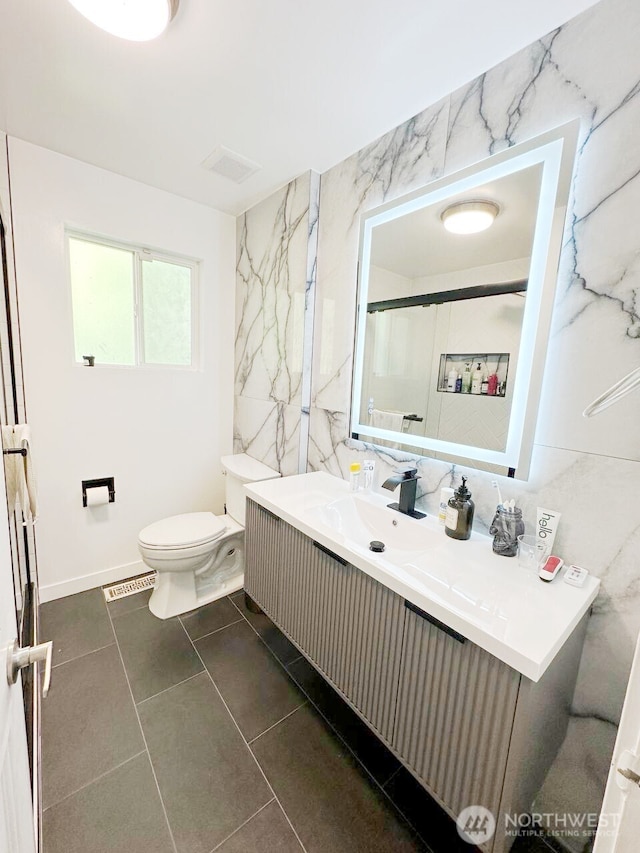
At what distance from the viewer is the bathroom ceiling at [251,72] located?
1.04 meters

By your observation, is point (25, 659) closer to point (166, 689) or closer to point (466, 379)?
point (166, 689)

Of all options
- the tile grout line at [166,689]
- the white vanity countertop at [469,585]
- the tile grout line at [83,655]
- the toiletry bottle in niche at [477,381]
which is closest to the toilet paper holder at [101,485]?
the tile grout line at [83,655]

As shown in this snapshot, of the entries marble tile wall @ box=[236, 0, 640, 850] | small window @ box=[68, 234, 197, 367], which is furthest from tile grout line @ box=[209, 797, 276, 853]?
small window @ box=[68, 234, 197, 367]

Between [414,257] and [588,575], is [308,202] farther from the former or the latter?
[588,575]

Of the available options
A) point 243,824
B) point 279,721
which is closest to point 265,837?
point 243,824

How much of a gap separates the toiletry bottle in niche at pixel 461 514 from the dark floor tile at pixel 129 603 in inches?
71.9

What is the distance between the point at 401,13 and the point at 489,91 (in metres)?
0.38

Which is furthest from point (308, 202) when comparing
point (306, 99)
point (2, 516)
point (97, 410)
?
point (2, 516)

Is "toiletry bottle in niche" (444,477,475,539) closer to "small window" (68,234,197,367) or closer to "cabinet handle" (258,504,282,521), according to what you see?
"cabinet handle" (258,504,282,521)

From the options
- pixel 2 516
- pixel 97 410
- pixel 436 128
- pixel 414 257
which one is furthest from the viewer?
pixel 97 410

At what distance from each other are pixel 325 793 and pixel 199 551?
3.72 feet

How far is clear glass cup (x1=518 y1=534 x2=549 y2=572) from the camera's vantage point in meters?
1.03

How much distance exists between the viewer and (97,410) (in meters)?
2.03

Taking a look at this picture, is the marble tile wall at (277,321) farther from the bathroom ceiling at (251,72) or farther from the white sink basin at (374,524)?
the white sink basin at (374,524)
